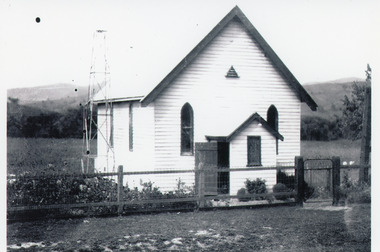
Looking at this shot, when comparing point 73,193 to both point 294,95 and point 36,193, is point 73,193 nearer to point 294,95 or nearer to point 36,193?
point 36,193

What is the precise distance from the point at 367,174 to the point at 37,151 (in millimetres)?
12376

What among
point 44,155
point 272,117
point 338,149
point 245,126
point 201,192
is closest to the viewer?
point 201,192

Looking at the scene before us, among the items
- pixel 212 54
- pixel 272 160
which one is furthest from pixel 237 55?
pixel 272 160

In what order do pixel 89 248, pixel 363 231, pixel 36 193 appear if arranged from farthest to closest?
pixel 36 193 → pixel 363 231 → pixel 89 248

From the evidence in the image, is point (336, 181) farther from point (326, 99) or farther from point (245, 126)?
point (326, 99)

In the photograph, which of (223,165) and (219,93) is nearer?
(219,93)

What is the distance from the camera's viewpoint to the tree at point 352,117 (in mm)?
20516

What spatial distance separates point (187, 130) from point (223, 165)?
2.45 m

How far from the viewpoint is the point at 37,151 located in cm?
1850

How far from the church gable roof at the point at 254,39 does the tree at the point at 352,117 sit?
1.73 meters

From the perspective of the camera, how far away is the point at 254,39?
21.3 meters

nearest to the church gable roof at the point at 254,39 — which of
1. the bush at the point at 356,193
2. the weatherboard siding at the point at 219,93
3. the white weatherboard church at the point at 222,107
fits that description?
the white weatherboard church at the point at 222,107

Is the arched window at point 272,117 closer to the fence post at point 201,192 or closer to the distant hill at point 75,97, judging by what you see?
the distant hill at point 75,97

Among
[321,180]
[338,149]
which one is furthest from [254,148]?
[338,149]
